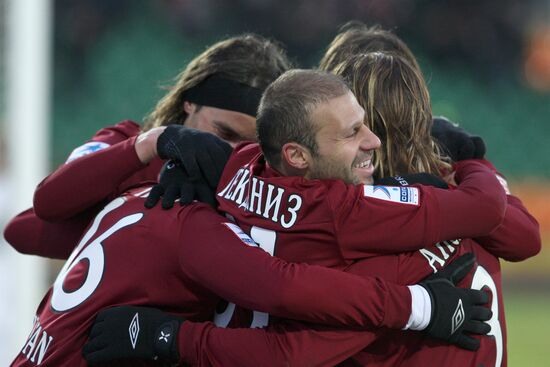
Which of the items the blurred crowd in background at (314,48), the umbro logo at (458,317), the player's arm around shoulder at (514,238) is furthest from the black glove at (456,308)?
the blurred crowd in background at (314,48)

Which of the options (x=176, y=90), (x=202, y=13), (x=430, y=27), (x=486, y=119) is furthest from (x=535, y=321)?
(x=176, y=90)

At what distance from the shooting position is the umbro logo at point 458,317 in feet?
6.01

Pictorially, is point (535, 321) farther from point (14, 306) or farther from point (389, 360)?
point (389, 360)

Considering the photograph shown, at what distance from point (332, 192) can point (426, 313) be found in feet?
0.94

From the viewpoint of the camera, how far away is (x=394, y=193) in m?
1.85

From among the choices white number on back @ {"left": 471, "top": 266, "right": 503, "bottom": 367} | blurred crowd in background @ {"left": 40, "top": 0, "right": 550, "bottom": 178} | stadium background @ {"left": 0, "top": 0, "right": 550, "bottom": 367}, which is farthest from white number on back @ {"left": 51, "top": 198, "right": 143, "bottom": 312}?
blurred crowd in background @ {"left": 40, "top": 0, "right": 550, "bottom": 178}

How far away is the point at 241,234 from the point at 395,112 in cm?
43

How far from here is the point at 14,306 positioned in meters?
4.15

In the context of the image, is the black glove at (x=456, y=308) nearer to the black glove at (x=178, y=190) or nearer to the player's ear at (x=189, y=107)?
the black glove at (x=178, y=190)

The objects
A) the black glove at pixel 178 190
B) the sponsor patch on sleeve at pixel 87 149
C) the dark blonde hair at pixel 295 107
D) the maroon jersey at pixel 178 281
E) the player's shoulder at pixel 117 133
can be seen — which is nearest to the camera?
the maroon jersey at pixel 178 281

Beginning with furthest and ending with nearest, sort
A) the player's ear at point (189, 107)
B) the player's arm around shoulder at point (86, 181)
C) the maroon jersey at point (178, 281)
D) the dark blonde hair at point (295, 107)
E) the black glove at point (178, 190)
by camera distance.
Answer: the player's ear at point (189, 107)
the player's arm around shoulder at point (86, 181)
the black glove at point (178, 190)
the dark blonde hair at point (295, 107)
the maroon jersey at point (178, 281)

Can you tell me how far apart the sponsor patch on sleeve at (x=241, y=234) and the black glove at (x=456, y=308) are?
338 mm

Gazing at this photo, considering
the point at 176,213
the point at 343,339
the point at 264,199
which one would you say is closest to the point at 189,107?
the point at 176,213

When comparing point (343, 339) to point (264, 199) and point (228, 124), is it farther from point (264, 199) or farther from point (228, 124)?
point (228, 124)
